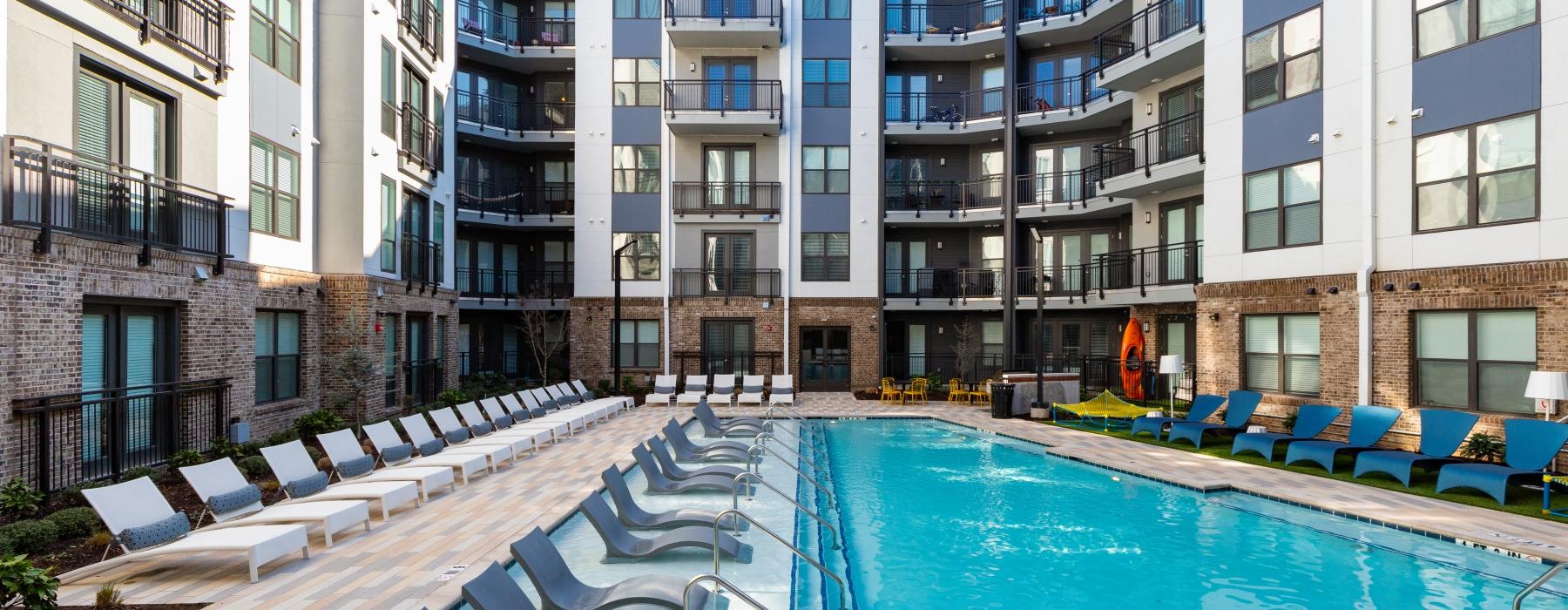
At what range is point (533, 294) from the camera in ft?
94.7

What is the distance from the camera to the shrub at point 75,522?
786 centimetres

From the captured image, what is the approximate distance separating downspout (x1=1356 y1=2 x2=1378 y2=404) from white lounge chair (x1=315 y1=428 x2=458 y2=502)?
13989 mm

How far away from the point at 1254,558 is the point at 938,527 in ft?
10.5

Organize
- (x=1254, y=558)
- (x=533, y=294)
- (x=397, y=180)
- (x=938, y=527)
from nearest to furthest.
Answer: (x=1254, y=558), (x=938, y=527), (x=397, y=180), (x=533, y=294)

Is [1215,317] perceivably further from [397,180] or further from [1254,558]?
[397,180]

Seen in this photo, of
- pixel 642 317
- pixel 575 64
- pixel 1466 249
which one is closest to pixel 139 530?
pixel 1466 249

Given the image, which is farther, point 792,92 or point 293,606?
point 792,92

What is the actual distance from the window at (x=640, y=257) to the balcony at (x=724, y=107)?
349 centimetres

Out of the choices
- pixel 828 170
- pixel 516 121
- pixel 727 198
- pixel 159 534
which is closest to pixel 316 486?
pixel 159 534

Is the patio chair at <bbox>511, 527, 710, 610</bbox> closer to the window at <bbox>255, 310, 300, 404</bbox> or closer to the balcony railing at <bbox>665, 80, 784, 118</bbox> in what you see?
the window at <bbox>255, 310, 300, 404</bbox>

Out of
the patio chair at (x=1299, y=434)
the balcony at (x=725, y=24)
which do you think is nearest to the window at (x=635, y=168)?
the balcony at (x=725, y=24)

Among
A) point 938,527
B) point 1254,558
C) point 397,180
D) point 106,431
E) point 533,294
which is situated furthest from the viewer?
point 533,294

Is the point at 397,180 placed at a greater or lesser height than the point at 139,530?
greater

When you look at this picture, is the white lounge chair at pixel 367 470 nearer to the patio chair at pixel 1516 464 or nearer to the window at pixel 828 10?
the patio chair at pixel 1516 464
